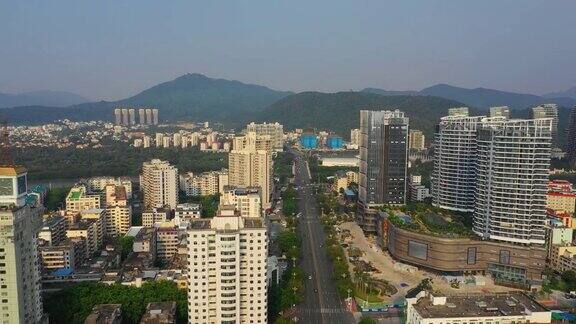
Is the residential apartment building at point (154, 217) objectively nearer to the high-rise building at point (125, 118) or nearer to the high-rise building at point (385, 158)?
the high-rise building at point (385, 158)

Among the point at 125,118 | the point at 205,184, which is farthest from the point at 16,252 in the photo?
the point at 125,118

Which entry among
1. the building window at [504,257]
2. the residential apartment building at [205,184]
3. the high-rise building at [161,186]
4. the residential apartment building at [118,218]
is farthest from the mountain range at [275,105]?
the building window at [504,257]

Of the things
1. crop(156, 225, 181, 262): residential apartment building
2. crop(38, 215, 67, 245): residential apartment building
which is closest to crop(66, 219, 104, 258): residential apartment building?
crop(38, 215, 67, 245): residential apartment building

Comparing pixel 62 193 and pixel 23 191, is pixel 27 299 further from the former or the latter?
pixel 62 193

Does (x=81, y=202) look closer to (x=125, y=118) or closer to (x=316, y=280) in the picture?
(x=316, y=280)

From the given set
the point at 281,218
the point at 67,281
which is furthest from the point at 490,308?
the point at 281,218
